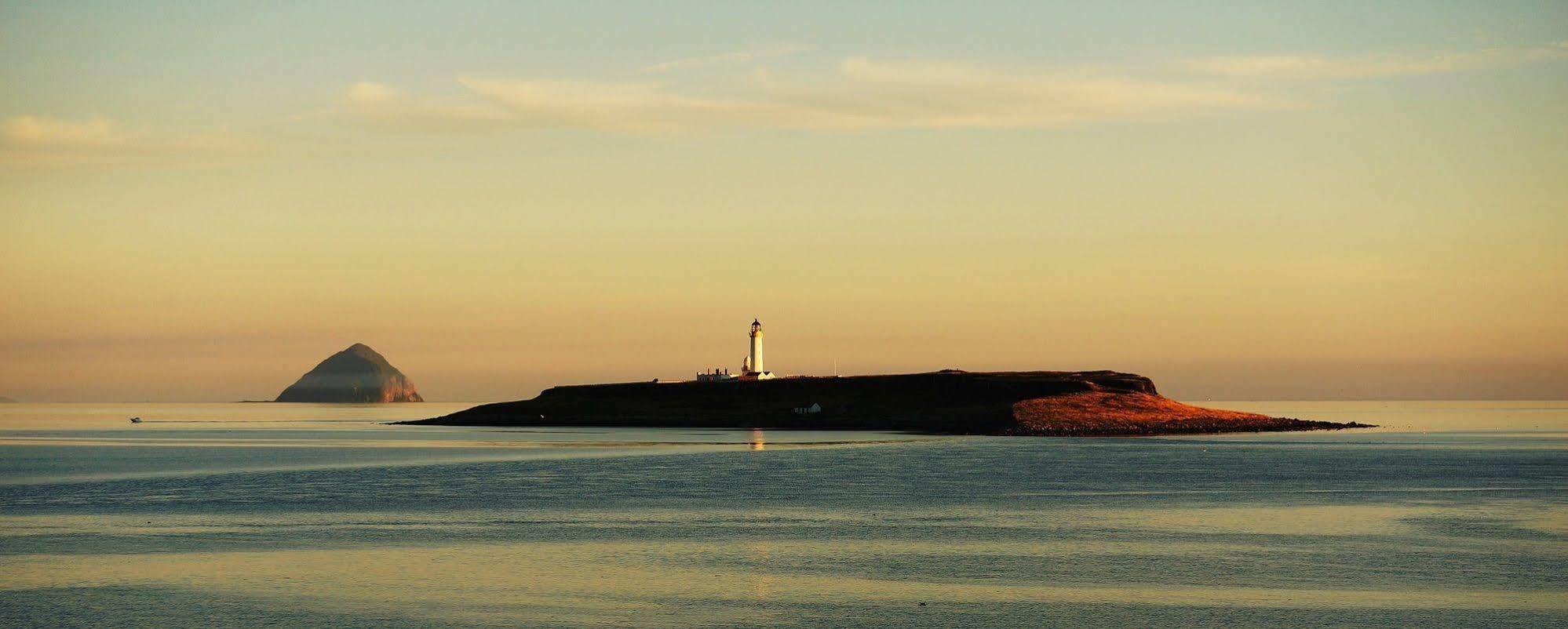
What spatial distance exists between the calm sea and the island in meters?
46.2

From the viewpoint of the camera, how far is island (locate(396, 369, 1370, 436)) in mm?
116000

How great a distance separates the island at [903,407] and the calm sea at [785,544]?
4623 cm

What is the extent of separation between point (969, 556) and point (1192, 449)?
57003mm

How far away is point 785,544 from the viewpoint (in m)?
33.2

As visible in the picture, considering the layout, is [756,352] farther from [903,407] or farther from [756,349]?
[903,407]

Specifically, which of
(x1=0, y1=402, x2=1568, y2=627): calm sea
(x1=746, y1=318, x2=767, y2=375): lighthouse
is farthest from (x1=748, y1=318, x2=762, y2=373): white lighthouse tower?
(x1=0, y1=402, x2=1568, y2=627): calm sea

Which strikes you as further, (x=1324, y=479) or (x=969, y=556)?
(x=1324, y=479)

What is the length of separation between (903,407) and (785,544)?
323 feet

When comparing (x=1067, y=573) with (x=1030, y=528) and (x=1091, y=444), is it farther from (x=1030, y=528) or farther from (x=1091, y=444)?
(x=1091, y=444)

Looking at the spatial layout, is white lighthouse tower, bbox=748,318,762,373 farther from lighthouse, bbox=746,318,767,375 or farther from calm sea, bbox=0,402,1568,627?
calm sea, bbox=0,402,1568,627

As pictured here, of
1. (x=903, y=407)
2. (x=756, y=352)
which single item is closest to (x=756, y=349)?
→ (x=756, y=352)

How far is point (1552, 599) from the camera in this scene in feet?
81.8

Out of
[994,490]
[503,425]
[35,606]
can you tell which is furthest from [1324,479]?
[503,425]

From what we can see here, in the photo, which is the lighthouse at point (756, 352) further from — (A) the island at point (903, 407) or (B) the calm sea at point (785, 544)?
(B) the calm sea at point (785, 544)
